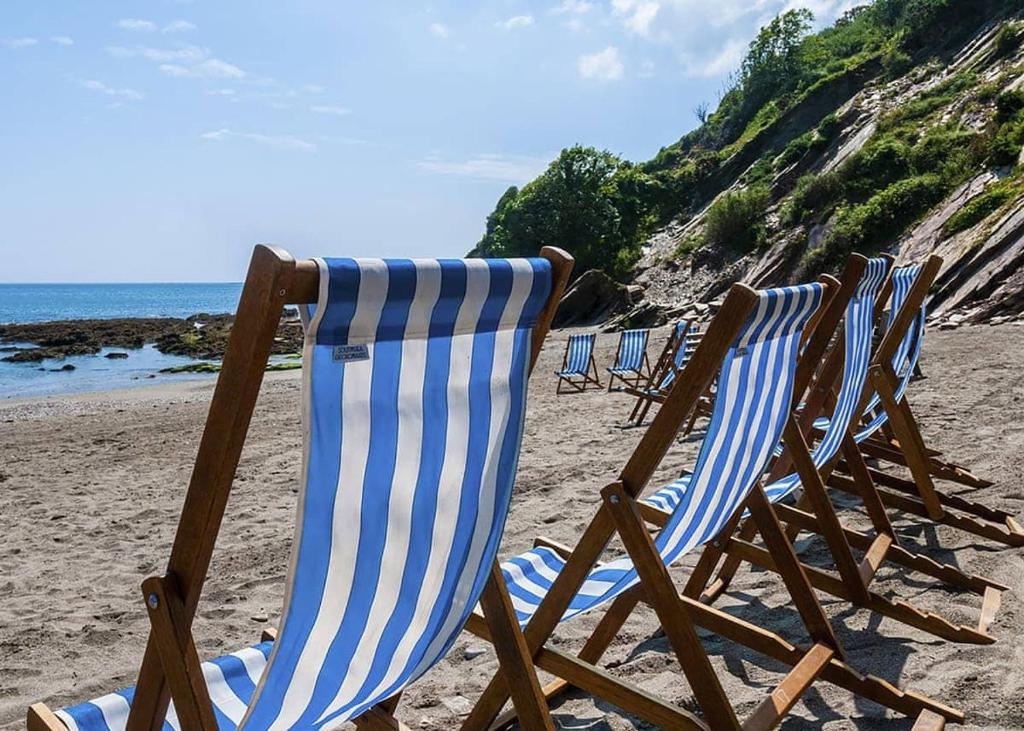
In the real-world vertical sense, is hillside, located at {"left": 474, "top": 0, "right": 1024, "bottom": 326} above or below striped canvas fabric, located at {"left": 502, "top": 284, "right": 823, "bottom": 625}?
above

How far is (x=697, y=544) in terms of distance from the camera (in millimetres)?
2145

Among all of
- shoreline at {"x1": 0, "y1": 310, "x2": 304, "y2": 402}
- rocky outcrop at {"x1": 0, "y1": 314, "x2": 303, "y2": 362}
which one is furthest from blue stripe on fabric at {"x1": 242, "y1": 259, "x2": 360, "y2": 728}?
rocky outcrop at {"x1": 0, "y1": 314, "x2": 303, "y2": 362}

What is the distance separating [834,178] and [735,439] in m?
28.2

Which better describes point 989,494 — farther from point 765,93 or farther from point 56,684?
point 765,93

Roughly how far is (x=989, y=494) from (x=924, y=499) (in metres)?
0.70

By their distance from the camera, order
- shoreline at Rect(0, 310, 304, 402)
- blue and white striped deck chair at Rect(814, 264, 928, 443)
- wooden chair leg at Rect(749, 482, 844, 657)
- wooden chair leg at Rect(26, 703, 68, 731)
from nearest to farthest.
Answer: wooden chair leg at Rect(26, 703, 68, 731)
wooden chair leg at Rect(749, 482, 844, 657)
blue and white striped deck chair at Rect(814, 264, 928, 443)
shoreline at Rect(0, 310, 304, 402)

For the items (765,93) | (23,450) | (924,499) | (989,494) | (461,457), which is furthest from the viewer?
(765,93)

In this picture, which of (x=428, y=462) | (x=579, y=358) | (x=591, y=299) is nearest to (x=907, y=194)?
(x=591, y=299)

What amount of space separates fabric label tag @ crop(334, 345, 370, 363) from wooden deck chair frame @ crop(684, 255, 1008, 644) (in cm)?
129

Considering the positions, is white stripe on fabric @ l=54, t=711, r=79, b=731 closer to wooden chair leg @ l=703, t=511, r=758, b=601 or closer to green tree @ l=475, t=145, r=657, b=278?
wooden chair leg @ l=703, t=511, r=758, b=601

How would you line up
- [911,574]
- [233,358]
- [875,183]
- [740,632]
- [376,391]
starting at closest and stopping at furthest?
1. [233,358]
2. [376,391]
3. [740,632]
4. [911,574]
5. [875,183]

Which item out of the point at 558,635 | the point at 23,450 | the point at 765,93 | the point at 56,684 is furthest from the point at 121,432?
the point at 765,93

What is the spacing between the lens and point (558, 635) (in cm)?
303

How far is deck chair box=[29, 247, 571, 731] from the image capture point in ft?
3.86
